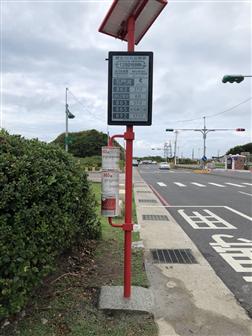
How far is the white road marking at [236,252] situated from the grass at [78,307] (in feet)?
4.90

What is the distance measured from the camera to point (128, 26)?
4.15 m

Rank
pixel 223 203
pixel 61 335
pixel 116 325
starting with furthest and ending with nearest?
pixel 223 203 → pixel 116 325 → pixel 61 335

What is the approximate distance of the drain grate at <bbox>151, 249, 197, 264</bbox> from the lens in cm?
613

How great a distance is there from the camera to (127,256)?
13.9 ft

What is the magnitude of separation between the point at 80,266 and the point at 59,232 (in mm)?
1723

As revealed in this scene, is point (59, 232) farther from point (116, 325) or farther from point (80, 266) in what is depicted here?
point (80, 266)

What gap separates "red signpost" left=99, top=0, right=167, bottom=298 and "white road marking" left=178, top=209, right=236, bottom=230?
531 cm

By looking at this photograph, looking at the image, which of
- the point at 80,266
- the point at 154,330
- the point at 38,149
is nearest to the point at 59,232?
the point at 38,149

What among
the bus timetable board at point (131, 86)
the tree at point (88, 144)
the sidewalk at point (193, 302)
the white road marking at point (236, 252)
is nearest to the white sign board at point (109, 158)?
the bus timetable board at point (131, 86)

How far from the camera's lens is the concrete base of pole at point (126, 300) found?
4.03 metres

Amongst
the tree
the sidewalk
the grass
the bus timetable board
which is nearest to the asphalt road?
the sidewalk

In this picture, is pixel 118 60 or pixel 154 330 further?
pixel 118 60

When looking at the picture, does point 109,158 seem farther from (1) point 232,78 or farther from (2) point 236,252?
(1) point 232,78

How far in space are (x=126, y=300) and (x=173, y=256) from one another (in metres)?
2.43
